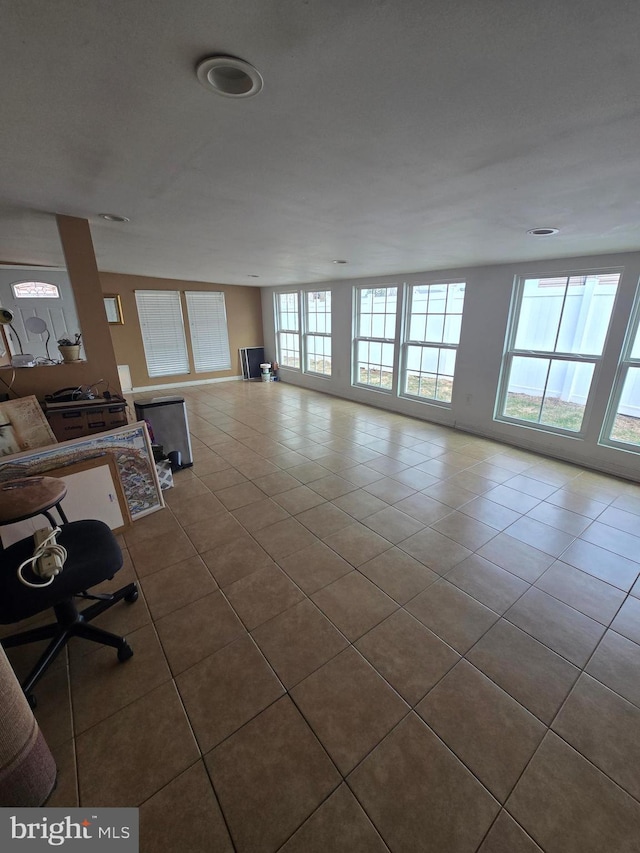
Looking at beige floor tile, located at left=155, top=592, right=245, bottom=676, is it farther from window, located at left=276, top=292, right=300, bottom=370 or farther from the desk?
window, located at left=276, top=292, right=300, bottom=370

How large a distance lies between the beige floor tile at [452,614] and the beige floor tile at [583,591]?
Answer: 51 centimetres

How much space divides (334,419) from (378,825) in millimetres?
4547

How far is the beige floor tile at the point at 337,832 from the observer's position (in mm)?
1059

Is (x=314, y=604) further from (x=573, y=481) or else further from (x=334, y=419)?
(x=334, y=419)

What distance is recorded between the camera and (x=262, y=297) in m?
8.35

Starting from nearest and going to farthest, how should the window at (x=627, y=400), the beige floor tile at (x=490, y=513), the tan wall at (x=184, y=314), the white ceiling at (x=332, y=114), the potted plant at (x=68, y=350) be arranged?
the white ceiling at (x=332, y=114), the potted plant at (x=68, y=350), the beige floor tile at (x=490, y=513), the window at (x=627, y=400), the tan wall at (x=184, y=314)

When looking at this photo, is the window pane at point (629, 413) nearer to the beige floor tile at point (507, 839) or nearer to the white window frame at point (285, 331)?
the beige floor tile at point (507, 839)

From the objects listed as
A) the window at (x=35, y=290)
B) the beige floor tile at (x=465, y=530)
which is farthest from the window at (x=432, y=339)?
the window at (x=35, y=290)

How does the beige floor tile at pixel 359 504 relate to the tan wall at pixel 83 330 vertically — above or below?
below

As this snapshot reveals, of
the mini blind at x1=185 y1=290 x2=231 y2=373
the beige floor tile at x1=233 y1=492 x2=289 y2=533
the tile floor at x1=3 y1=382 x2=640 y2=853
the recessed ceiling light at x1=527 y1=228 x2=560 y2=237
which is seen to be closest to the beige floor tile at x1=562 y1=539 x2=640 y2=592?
Result: the tile floor at x1=3 y1=382 x2=640 y2=853

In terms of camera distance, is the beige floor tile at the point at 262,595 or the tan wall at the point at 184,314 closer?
the beige floor tile at the point at 262,595

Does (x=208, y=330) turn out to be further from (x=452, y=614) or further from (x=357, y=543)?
(x=452, y=614)

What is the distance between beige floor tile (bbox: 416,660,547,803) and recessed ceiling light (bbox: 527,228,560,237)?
9.70 feet

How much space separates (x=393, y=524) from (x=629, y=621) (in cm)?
145
